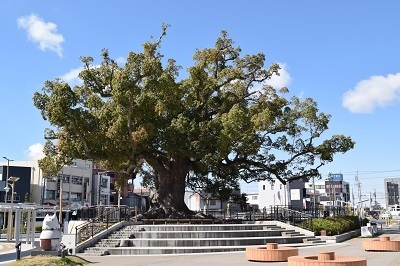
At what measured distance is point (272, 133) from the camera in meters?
33.9

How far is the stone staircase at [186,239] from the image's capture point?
23.8m

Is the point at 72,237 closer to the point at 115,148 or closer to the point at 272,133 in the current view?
the point at 115,148

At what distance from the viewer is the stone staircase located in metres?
23.8

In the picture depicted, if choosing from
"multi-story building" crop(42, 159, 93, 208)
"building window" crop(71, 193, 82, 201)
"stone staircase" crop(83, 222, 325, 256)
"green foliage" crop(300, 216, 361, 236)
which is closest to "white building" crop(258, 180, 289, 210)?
"multi-story building" crop(42, 159, 93, 208)

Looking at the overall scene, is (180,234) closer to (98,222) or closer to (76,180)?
(98,222)

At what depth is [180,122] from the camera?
29859 mm

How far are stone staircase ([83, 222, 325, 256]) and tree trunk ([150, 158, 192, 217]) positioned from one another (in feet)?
15.3

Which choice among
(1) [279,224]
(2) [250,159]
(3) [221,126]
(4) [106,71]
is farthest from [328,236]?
(4) [106,71]

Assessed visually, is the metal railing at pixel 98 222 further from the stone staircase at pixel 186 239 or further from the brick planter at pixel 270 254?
the brick planter at pixel 270 254

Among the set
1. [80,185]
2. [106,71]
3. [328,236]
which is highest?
[106,71]

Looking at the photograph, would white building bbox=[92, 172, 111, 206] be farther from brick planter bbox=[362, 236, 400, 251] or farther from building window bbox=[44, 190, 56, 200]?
brick planter bbox=[362, 236, 400, 251]

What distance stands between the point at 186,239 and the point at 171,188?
806 cm

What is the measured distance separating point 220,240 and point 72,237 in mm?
8612

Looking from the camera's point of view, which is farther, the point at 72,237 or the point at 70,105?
the point at 70,105
